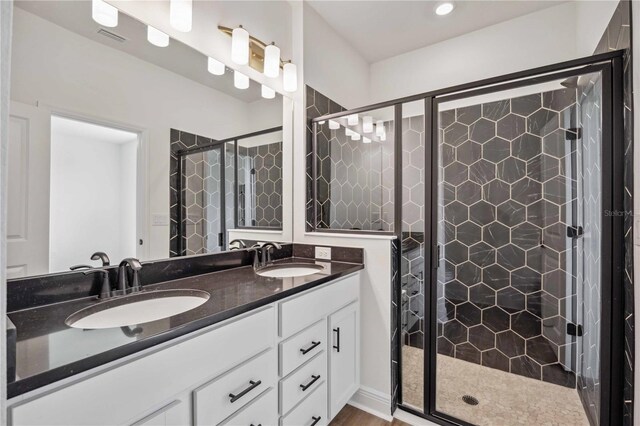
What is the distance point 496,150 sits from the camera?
5.28 ft

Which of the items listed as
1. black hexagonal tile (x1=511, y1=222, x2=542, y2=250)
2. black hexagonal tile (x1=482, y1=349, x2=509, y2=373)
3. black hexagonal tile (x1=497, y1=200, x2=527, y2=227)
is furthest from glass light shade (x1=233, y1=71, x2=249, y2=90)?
black hexagonal tile (x1=482, y1=349, x2=509, y2=373)

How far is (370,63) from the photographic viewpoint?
2.91 meters

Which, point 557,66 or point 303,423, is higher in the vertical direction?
point 557,66

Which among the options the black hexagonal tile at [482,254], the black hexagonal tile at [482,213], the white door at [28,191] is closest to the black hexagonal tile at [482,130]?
the black hexagonal tile at [482,213]

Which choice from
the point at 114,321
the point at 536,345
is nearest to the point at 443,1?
the point at 536,345

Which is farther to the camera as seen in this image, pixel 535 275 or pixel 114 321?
pixel 535 275

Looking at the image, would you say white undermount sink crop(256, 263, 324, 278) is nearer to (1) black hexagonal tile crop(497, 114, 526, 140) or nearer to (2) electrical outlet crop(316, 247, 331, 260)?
(2) electrical outlet crop(316, 247, 331, 260)

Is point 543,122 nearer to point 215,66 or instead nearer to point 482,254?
point 482,254

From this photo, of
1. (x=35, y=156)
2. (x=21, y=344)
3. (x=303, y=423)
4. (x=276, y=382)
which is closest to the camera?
(x=21, y=344)

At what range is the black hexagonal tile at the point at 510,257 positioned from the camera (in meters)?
Result: 1.54

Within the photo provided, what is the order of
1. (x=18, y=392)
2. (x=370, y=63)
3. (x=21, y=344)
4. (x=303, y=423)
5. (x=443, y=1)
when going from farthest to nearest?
(x=370, y=63) < (x=443, y=1) < (x=303, y=423) < (x=21, y=344) < (x=18, y=392)

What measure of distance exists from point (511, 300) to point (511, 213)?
0.47 meters

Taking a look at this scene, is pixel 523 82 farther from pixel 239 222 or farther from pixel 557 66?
pixel 239 222

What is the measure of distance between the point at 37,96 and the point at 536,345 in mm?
2412
